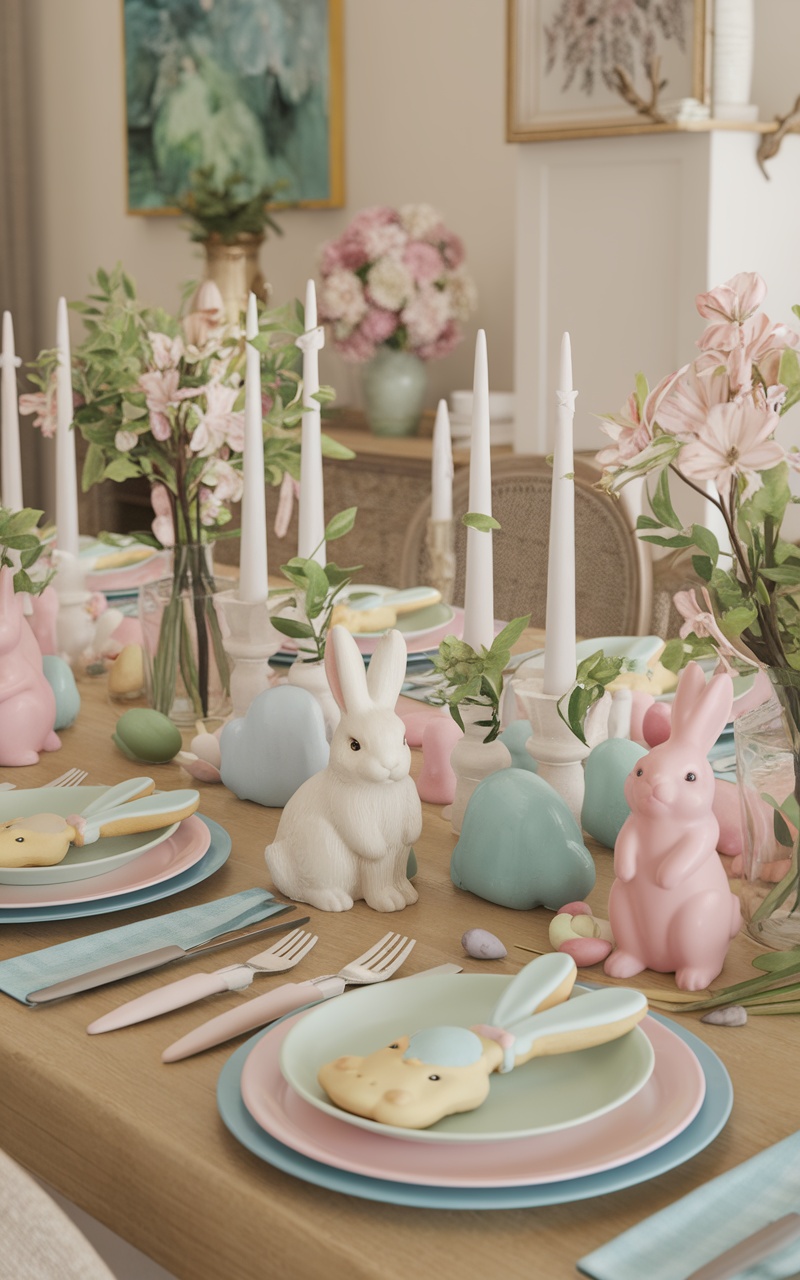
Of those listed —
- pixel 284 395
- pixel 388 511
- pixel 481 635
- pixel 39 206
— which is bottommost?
pixel 388 511

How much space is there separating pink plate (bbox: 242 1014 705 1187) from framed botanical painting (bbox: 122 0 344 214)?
3.42 m

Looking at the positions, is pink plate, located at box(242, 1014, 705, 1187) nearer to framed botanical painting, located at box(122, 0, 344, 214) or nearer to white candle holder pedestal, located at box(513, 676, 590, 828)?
white candle holder pedestal, located at box(513, 676, 590, 828)

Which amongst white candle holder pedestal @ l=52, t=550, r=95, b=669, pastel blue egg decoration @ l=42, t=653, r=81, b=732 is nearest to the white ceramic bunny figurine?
pastel blue egg decoration @ l=42, t=653, r=81, b=732

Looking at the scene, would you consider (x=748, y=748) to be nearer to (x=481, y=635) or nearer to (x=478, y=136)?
(x=481, y=635)

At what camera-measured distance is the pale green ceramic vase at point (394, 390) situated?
344 cm

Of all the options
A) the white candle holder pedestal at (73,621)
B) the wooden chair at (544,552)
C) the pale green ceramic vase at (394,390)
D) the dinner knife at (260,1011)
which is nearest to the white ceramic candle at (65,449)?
the white candle holder pedestal at (73,621)

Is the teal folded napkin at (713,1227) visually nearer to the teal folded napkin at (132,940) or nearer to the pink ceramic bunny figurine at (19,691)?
the teal folded napkin at (132,940)

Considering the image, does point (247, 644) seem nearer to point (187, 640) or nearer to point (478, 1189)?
point (187, 640)

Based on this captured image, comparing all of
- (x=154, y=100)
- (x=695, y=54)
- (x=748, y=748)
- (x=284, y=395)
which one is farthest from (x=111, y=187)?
(x=748, y=748)

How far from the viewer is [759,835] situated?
3.00 feet

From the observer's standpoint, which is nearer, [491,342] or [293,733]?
[293,733]

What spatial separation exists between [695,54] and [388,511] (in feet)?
3.89

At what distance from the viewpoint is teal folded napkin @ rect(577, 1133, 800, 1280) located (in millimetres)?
583

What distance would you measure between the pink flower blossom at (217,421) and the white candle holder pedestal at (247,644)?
0.47ft
